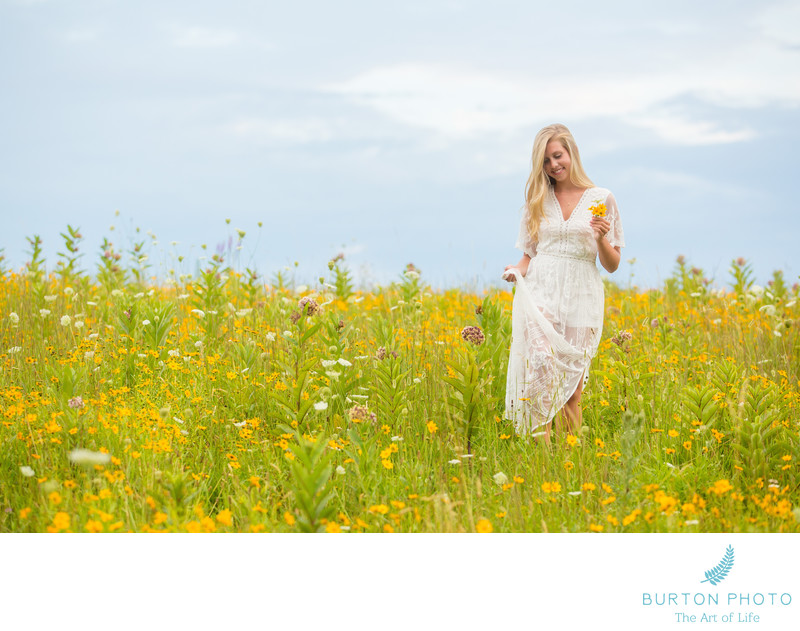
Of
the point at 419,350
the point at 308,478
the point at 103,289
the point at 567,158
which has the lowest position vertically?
the point at 308,478

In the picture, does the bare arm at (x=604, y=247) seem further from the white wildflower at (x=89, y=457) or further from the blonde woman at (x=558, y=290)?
the white wildflower at (x=89, y=457)

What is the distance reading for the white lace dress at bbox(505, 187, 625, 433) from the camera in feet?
14.8

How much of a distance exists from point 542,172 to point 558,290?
82 centimetres

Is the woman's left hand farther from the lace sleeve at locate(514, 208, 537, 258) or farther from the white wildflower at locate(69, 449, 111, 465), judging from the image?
the white wildflower at locate(69, 449, 111, 465)

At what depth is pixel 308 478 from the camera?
2812 millimetres

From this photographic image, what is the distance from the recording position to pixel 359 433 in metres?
4.30

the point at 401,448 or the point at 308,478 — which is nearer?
the point at 308,478

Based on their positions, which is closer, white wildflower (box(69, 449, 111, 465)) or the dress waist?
white wildflower (box(69, 449, 111, 465))

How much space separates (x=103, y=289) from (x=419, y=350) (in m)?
4.33
